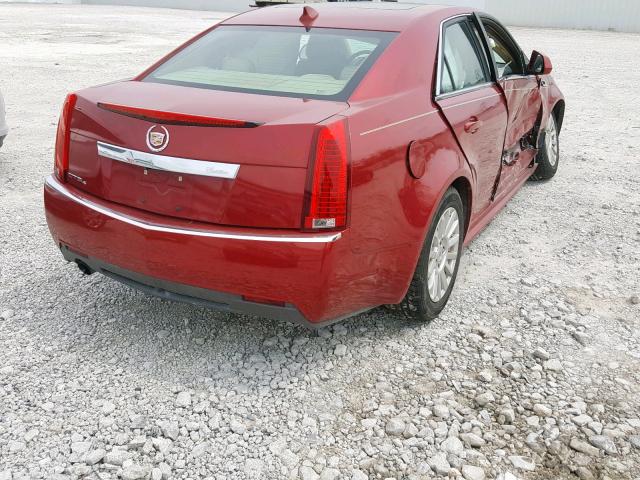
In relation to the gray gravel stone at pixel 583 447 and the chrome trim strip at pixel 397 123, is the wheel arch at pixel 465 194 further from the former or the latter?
the gray gravel stone at pixel 583 447

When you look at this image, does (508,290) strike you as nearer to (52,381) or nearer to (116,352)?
(116,352)

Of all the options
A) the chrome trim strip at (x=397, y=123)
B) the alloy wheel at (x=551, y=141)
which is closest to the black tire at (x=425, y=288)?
the chrome trim strip at (x=397, y=123)

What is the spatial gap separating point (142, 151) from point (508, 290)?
2272 mm

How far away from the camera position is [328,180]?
258 cm

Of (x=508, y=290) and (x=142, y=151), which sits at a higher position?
(x=142, y=151)

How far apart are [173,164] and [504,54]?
10.0 feet

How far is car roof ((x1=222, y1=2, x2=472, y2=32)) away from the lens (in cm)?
348

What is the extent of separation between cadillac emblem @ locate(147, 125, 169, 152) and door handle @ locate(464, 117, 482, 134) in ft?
5.36

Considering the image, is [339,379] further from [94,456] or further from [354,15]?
[354,15]

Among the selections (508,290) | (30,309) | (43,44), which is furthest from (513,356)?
(43,44)

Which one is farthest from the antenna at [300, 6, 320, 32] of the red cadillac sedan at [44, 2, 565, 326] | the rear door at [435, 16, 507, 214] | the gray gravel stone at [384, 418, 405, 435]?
the gray gravel stone at [384, 418, 405, 435]

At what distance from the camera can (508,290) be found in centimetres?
388

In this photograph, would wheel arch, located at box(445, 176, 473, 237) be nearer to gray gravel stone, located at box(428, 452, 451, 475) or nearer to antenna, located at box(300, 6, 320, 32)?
antenna, located at box(300, 6, 320, 32)

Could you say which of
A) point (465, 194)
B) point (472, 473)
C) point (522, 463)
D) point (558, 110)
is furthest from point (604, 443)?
point (558, 110)
